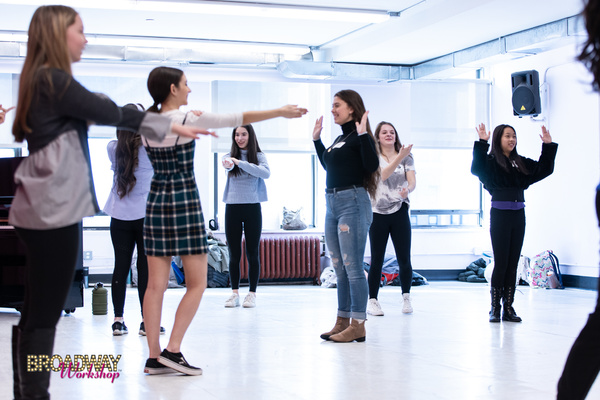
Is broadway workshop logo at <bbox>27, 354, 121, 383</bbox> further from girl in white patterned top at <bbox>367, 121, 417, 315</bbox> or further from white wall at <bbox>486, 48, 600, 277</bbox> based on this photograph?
white wall at <bbox>486, 48, 600, 277</bbox>

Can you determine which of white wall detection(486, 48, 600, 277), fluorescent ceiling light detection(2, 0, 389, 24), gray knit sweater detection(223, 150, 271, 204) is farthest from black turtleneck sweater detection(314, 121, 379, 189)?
white wall detection(486, 48, 600, 277)

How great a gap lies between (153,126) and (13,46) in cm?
746

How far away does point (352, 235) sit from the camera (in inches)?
163

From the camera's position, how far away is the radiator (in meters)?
9.84

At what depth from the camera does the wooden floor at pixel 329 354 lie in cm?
302

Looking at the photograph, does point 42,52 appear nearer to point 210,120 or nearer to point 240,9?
point 210,120

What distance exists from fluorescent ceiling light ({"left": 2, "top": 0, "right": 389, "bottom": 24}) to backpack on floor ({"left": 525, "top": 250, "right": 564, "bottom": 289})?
3.47 metres

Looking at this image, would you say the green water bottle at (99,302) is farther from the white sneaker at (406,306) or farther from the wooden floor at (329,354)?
the white sneaker at (406,306)

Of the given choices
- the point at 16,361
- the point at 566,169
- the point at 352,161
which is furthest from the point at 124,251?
the point at 566,169

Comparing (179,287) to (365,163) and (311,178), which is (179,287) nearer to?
(311,178)


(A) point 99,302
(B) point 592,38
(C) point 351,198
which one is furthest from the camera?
(A) point 99,302

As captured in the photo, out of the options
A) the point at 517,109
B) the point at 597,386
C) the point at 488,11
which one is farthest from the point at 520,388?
the point at 517,109

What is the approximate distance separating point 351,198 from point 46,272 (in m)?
2.27

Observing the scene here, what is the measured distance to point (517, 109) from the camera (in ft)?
31.6
